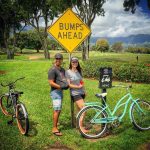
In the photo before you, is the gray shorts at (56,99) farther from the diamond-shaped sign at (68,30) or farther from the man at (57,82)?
the diamond-shaped sign at (68,30)

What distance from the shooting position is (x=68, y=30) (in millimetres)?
8906

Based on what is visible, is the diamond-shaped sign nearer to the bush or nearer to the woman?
the woman

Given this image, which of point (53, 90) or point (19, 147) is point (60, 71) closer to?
point (53, 90)

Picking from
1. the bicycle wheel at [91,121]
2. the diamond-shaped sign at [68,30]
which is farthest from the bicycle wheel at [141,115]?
the diamond-shaped sign at [68,30]

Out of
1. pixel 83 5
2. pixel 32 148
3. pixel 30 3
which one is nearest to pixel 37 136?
pixel 32 148

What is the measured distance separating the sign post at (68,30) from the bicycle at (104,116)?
1.65 metres

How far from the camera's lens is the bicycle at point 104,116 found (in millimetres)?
8211

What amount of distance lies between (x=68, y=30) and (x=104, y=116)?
2.53 metres

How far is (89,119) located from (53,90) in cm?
128

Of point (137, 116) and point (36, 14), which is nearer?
point (137, 116)

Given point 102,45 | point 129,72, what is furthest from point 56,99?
point 102,45

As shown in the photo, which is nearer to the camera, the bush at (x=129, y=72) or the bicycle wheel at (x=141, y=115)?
→ the bicycle wheel at (x=141, y=115)

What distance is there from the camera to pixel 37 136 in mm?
8523

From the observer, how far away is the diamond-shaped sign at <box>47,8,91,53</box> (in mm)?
8867
